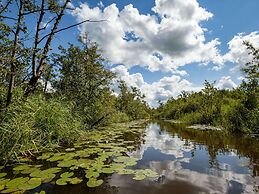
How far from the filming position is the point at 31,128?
260 inches

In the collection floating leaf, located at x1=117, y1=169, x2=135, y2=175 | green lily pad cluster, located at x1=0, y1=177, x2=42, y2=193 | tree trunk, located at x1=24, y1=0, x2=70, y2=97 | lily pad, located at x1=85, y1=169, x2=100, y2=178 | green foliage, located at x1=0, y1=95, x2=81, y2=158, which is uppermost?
tree trunk, located at x1=24, y1=0, x2=70, y2=97

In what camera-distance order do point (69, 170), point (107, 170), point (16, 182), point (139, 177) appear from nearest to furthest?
point (16, 182), point (139, 177), point (107, 170), point (69, 170)

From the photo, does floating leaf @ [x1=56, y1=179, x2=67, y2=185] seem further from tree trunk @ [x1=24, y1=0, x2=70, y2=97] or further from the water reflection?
tree trunk @ [x1=24, y1=0, x2=70, y2=97]

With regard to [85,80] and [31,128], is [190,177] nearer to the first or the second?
[31,128]

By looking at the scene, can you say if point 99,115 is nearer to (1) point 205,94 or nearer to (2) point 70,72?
(2) point 70,72

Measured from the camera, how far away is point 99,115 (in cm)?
1653

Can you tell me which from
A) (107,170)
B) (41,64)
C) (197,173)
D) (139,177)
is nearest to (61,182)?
(107,170)

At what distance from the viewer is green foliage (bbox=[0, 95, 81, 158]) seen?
5.79 metres

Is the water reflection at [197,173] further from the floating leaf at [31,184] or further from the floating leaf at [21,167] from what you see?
the floating leaf at [21,167]

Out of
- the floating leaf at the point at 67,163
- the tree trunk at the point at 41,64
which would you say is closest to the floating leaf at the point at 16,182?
the floating leaf at the point at 67,163

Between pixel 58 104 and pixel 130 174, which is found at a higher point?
pixel 58 104

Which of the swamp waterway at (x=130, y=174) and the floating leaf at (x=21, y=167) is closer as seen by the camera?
the swamp waterway at (x=130, y=174)

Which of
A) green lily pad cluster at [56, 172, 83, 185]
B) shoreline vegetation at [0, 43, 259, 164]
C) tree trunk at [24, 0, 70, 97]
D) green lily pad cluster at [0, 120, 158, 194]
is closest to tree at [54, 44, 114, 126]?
shoreline vegetation at [0, 43, 259, 164]

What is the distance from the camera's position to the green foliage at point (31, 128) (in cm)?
579
